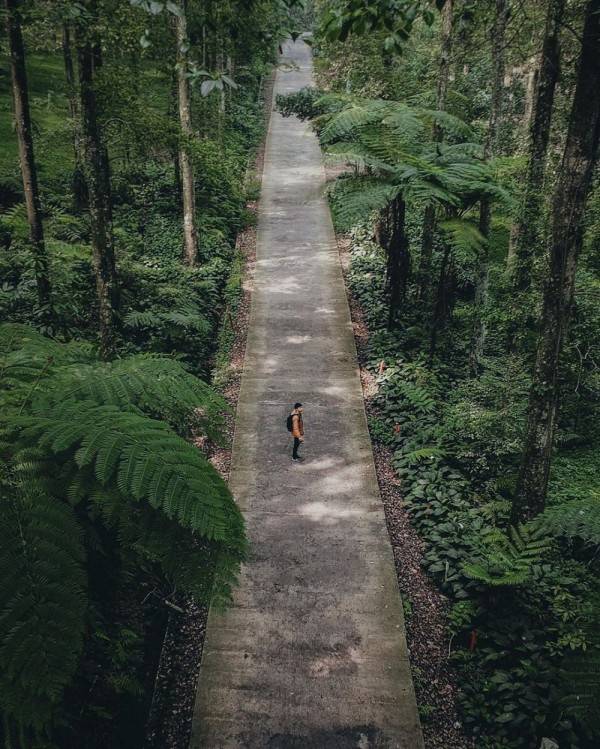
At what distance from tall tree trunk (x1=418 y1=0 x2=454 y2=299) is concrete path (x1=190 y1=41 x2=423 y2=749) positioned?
209 centimetres

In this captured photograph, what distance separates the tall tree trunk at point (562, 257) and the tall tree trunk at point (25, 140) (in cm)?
694

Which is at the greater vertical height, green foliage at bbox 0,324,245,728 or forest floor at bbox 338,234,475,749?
green foliage at bbox 0,324,245,728

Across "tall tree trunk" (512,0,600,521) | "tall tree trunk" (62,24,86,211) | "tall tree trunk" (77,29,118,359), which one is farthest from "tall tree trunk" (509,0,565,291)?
"tall tree trunk" (62,24,86,211)

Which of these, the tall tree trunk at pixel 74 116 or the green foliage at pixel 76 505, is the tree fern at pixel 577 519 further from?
the tall tree trunk at pixel 74 116

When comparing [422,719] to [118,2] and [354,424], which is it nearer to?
[354,424]

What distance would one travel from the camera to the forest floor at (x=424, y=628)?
5.50 meters

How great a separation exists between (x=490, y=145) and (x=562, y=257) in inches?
195

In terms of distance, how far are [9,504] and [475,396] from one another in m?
7.51

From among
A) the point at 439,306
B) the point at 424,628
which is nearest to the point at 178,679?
the point at 424,628

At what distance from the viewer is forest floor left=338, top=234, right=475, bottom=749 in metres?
5.50

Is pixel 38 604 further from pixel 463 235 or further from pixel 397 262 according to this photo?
pixel 397 262

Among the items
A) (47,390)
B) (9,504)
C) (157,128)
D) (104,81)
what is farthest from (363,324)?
(9,504)

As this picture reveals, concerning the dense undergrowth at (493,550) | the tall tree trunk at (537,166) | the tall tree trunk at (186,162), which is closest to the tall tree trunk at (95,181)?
the tall tree trunk at (186,162)

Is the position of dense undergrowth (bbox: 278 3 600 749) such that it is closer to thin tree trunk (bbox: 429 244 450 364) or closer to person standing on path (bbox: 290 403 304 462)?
thin tree trunk (bbox: 429 244 450 364)
